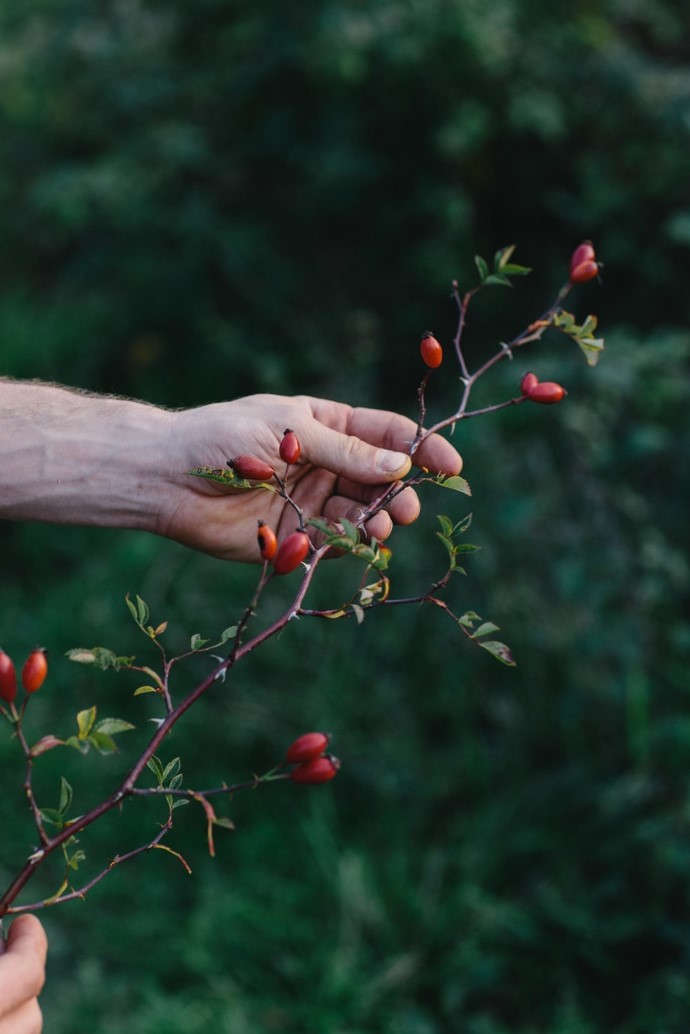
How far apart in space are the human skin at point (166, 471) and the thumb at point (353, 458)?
6cm

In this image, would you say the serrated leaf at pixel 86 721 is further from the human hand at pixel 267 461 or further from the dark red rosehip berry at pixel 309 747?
the human hand at pixel 267 461

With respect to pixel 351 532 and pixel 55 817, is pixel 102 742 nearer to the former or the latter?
pixel 55 817

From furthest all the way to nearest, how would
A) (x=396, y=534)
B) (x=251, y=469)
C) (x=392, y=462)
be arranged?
(x=396, y=534), (x=392, y=462), (x=251, y=469)

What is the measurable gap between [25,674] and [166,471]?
29.0 inches

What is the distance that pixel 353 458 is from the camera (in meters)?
1.37

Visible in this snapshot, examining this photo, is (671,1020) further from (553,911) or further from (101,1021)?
(101,1021)

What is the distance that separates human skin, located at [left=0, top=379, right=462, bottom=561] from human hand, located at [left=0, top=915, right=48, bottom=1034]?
687 millimetres

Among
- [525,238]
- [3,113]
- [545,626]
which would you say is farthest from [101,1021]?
[3,113]

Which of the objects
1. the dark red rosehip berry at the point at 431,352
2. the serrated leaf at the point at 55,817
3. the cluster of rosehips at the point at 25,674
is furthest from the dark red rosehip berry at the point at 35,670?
the dark red rosehip berry at the point at 431,352

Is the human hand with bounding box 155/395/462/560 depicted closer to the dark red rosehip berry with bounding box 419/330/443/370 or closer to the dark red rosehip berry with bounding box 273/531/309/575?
the dark red rosehip berry with bounding box 419/330/443/370

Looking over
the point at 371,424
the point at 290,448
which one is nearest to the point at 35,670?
the point at 290,448

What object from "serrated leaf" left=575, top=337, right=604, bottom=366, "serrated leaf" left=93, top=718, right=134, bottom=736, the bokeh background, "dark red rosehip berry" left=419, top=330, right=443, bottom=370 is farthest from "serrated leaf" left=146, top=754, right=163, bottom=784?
the bokeh background

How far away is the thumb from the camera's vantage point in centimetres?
134

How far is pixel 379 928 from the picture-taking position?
2.79m
